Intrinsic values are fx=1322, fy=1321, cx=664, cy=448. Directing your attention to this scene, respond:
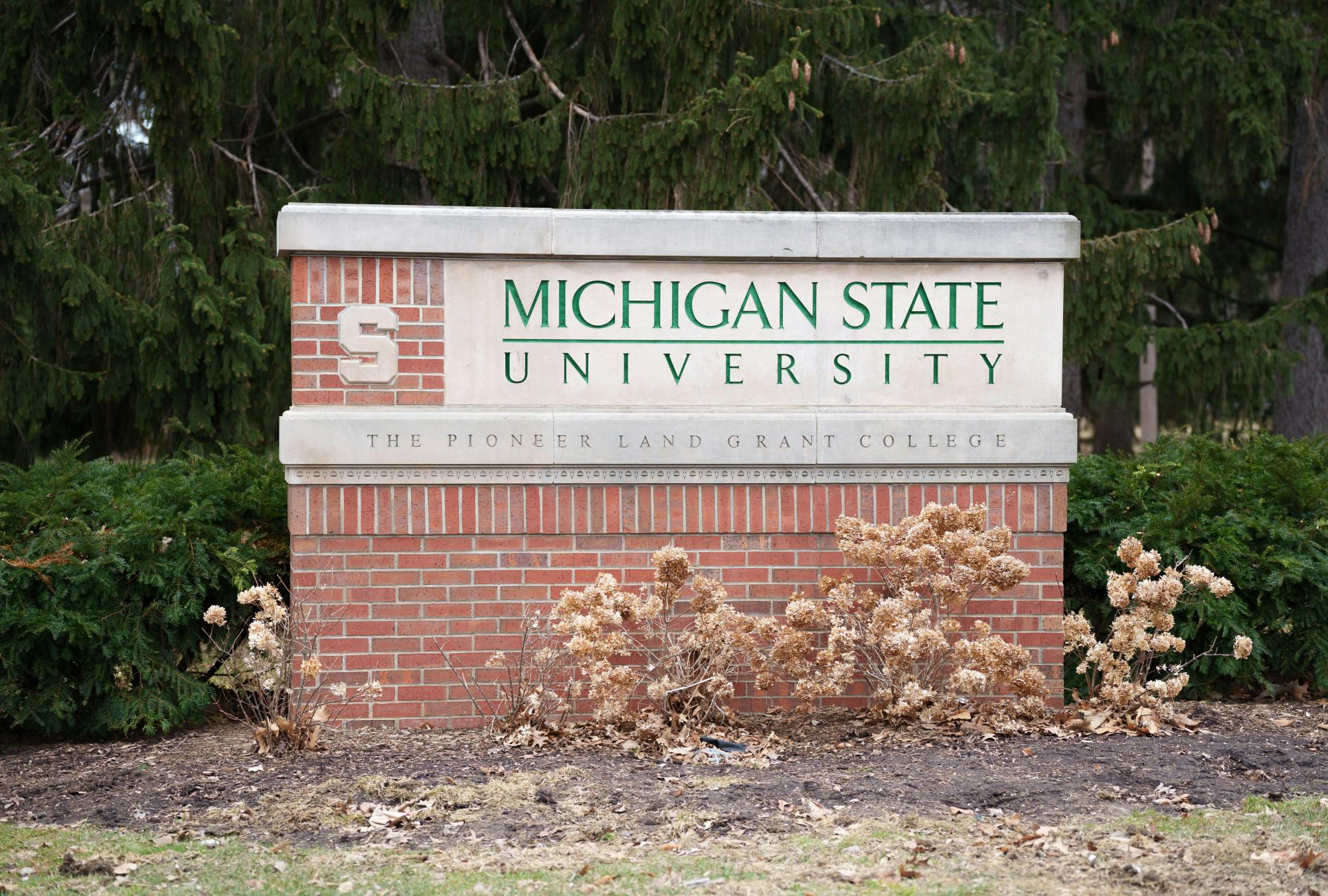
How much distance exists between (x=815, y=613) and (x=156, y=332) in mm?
5649

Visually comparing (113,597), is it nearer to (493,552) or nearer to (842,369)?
(493,552)

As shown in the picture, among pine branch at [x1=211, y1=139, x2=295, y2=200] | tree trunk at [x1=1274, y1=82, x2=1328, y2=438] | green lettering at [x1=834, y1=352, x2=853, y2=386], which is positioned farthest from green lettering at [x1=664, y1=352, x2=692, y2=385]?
tree trunk at [x1=1274, y1=82, x2=1328, y2=438]

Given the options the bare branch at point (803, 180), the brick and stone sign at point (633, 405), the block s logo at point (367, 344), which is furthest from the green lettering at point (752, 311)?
the bare branch at point (803, 180)

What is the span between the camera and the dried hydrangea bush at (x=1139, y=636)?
5.74m

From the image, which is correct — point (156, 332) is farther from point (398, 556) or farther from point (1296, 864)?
point (1296, 864)

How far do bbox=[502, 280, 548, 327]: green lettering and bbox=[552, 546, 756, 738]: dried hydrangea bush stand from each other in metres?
1.23

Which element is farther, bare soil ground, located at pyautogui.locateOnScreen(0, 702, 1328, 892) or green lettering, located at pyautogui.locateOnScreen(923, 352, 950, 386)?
green lettering, located at pyautogui.locateOnScreen(923, 352, 950, 386)

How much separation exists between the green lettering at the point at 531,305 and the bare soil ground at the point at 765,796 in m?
1.88

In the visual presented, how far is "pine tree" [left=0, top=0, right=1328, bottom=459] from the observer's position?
9.24 m

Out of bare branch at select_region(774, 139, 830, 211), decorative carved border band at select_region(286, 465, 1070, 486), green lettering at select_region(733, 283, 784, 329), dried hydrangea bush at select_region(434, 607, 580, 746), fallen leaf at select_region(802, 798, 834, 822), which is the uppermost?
bare branch at select_region(774, 139, 830, 211)

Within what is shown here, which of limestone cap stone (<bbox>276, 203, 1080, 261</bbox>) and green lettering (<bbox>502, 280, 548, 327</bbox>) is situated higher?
limestone cap stone (<bbox>276, 203, 1080, 261</bbox>)

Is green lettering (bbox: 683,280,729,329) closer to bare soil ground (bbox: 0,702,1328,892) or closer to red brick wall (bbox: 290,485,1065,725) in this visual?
red brick wall (bbox: 290,485,1065,725)

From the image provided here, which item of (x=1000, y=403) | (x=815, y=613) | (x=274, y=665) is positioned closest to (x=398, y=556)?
(x=274, y=665)

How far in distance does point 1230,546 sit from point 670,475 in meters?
2.79
